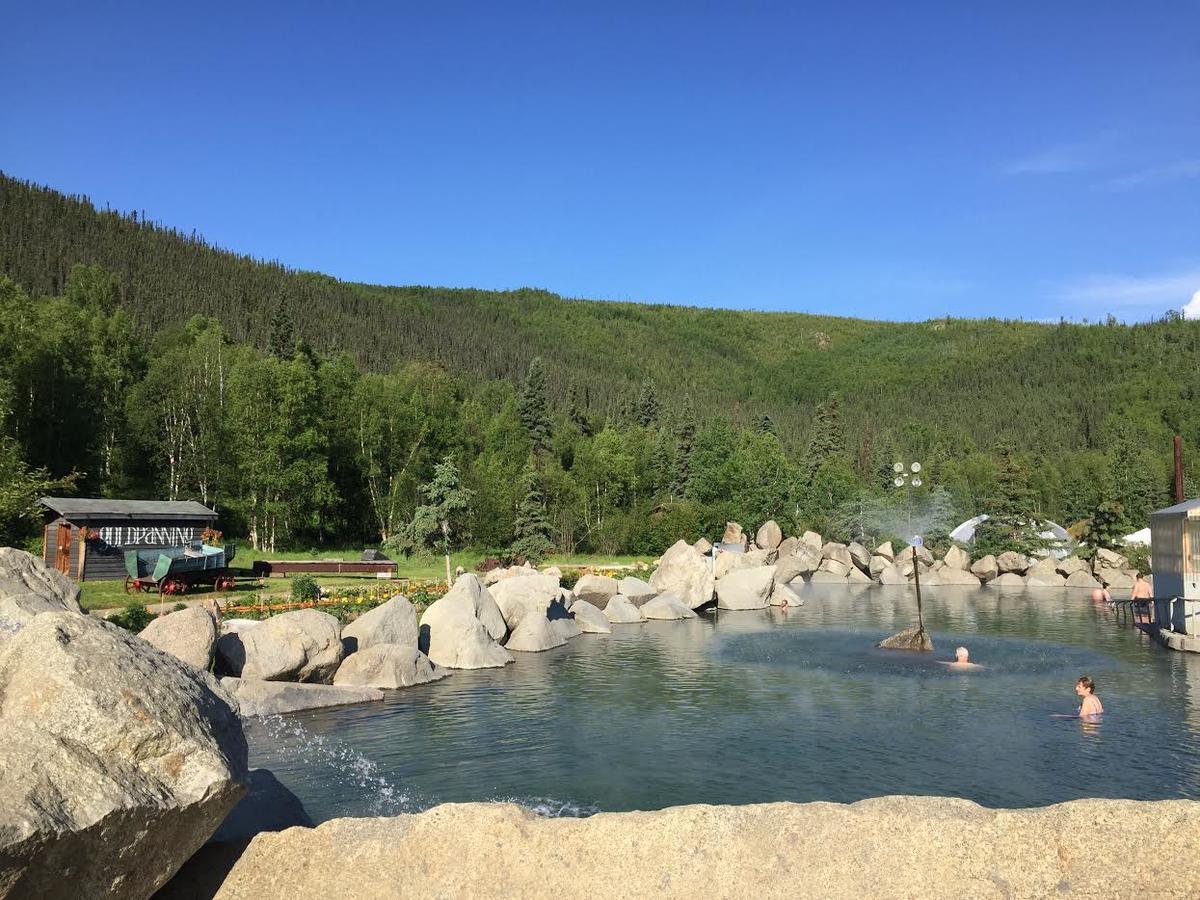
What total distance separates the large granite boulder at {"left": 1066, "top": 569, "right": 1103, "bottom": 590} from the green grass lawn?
27218mm

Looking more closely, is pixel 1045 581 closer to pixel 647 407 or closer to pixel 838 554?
pixel 838 554

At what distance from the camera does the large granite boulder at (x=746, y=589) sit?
43.5 m

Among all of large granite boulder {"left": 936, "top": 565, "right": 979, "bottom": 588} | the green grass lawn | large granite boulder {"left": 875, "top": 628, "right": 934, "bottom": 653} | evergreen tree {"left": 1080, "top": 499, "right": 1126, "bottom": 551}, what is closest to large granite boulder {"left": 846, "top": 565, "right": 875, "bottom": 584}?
large granite boulder {"left": 936, "top": 565, "right": 979, "bottom": 588}

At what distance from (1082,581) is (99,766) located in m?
58.9

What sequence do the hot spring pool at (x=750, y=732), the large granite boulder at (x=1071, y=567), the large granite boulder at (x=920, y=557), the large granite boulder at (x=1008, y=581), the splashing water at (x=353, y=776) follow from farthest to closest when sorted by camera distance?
the large granite boulder at (x=920, y=557) → the large granite boulder at (x=1071, y=567) → the large granite boulder at (x=1008, y=581) → the hot spring pool at (x=750, y=732) → the splashing water at (x=353, y=776)

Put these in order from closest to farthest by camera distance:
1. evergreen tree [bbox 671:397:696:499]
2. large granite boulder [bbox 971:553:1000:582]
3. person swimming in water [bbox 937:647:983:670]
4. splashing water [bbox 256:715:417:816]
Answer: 1. splashing water [bbox 256:715:417:816]
2. person swimming in water [bbox 937:647:983:670]
3. large granite boulder [bbox 971:553:1000:582]
4. evergreen tree [bbox 671:397:696:499]

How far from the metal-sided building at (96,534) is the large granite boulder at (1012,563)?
51.8 metres

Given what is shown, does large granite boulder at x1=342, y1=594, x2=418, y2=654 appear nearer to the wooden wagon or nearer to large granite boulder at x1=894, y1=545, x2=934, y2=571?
the wooden wagon

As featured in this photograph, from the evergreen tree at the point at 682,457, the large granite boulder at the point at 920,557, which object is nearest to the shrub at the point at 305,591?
the large granite boulder at the point at 920,557

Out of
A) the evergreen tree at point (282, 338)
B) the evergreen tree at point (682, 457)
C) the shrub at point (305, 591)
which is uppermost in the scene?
the evergreen tree at point (282, 338)

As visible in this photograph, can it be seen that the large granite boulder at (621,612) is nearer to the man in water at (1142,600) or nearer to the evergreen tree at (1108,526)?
the man in water at (1142,600)

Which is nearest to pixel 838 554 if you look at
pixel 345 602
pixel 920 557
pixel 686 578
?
pixel 920 557

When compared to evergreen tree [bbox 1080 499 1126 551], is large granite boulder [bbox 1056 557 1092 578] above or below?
below

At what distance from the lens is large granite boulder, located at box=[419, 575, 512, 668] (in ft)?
84.4
